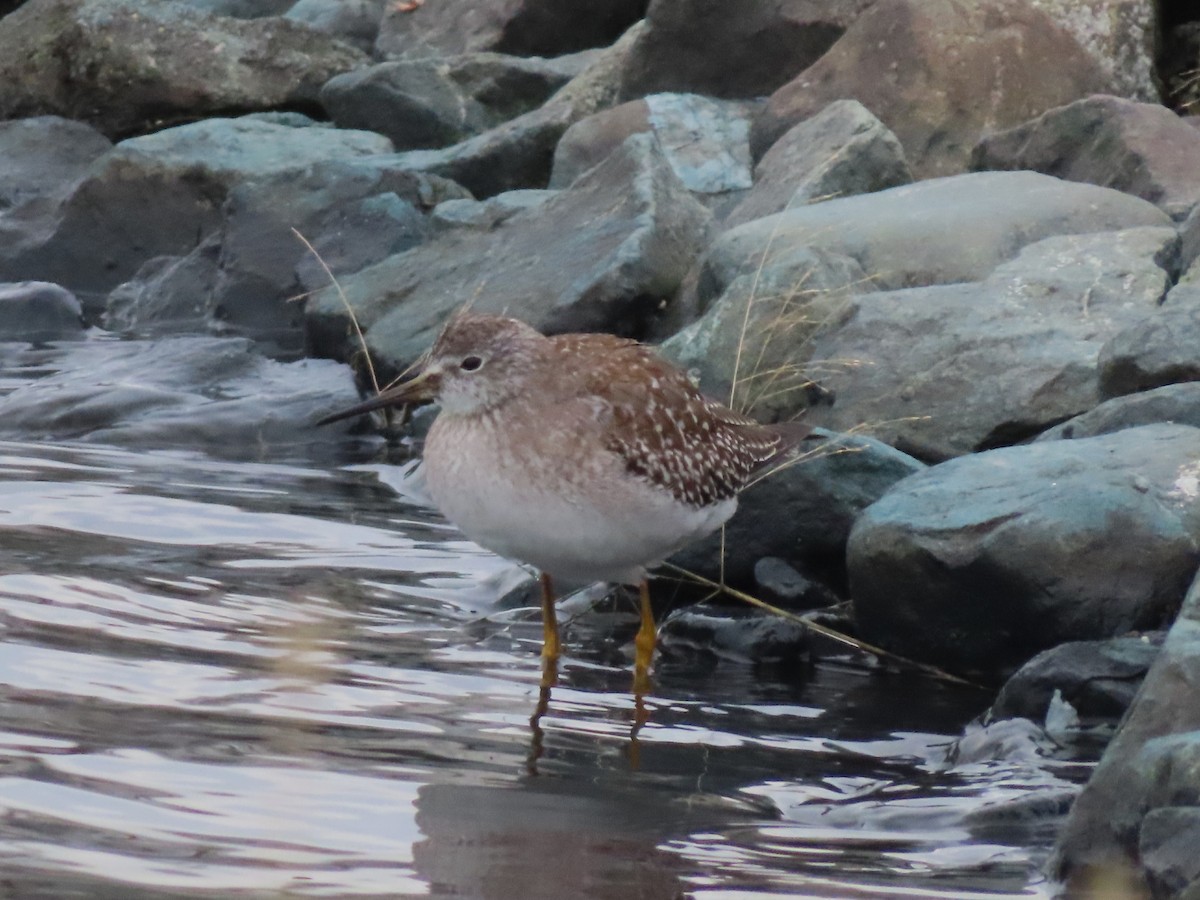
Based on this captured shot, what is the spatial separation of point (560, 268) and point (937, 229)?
2.22 metres

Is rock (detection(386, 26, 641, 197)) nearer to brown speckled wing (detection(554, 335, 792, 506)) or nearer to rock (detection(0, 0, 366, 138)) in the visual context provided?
rock (detection(0, 0, 366, 138))

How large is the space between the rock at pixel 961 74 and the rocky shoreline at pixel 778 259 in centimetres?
2

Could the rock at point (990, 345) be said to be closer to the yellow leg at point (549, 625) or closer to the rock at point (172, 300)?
the yellow leg at point (549, 625)

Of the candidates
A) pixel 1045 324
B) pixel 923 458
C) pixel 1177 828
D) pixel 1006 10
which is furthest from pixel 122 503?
pixel 1006 10

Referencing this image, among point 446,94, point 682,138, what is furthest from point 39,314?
point 682,138

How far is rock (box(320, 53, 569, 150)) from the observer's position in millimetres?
17578

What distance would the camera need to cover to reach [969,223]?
33.3ft

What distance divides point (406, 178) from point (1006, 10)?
16.2 ft

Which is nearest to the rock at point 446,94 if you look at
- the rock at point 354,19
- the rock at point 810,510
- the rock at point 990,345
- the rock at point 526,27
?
the rock at point 526,27

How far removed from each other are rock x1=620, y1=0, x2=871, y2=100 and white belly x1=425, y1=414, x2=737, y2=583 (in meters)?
8.58

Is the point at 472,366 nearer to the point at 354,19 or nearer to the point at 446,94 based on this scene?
the point at 446,94

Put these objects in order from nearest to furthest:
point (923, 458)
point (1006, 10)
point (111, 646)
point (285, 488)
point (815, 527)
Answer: point (111, 646), point (815, 527), point (923, 458), point (285, 488), point (1006, 10)

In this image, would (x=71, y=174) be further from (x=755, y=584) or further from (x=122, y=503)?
(x=755, y=584)

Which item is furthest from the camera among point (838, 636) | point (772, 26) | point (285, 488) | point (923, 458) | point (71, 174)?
point (71, 174)
